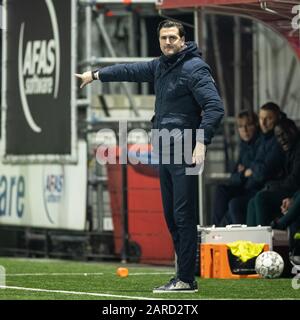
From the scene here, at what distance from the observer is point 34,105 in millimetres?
17344

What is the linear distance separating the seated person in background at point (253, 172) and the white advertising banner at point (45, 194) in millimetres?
2196

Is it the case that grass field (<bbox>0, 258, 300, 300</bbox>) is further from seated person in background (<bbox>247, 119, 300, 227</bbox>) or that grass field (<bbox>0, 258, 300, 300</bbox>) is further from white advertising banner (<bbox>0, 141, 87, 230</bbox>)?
white advertising banner (<bbox>0, 141, 87, 230</bbox>)

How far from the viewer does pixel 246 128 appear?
49.0 feet

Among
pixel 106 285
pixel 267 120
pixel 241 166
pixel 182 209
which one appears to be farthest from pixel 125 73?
pixel 241 166

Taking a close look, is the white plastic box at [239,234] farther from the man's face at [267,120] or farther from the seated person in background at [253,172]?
the man's face at [267,120]

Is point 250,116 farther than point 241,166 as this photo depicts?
No

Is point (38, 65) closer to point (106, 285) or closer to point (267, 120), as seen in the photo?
point (267, 120)

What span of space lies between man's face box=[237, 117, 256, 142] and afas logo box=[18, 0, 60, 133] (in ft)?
9.52

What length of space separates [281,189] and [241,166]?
4.20ft

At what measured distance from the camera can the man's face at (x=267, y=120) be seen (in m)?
14.3

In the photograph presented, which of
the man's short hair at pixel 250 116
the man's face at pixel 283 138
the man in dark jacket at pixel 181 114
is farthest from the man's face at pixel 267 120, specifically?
the man in dark jacket at pixel 181 114

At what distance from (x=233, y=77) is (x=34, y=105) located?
105 inches
